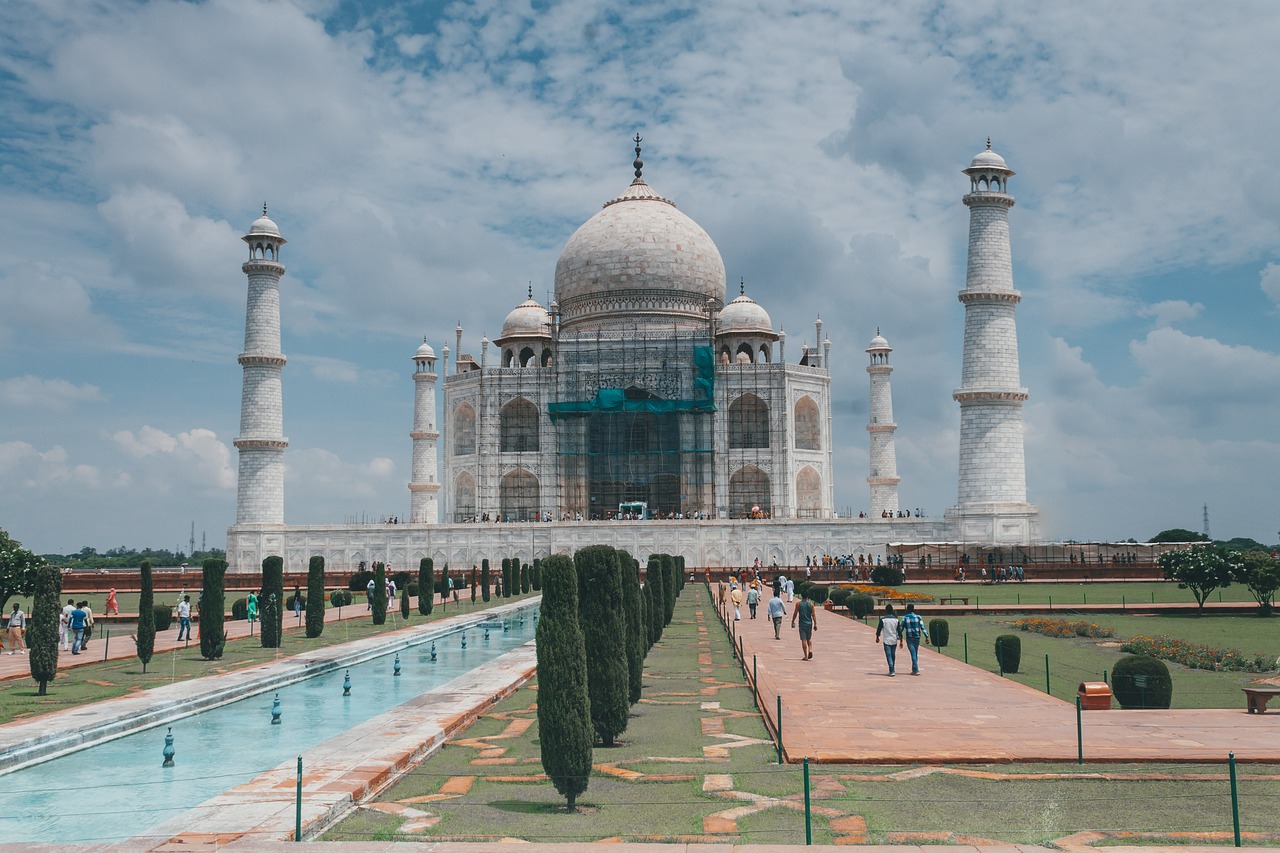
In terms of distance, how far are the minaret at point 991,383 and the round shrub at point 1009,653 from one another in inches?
868

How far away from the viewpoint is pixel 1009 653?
14516 mm

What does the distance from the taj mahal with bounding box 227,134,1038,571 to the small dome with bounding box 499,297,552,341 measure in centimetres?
9

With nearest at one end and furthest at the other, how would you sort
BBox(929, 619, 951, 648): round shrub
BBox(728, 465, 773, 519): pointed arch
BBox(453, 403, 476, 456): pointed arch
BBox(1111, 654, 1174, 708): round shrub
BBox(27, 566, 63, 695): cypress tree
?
1. BBox(1111, 654, 1174, 708): round shrub
2. BBox(27, 566, 63, 695): cypress tree
3. BBox(929, 619, 951, 648): round shrub
4. BBox(728, 465, 773, 519): pointed arch
5. BBox(453, 403, 476, 456): pointed arch

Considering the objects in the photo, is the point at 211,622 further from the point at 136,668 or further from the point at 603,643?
the point at 603,643

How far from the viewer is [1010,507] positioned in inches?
1414

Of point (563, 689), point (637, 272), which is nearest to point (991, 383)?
point (637, 272)

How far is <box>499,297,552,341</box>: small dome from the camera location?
164 feet

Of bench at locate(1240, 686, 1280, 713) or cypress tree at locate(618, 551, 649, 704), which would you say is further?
cypress tree at locate(618, 551, 649, 704)

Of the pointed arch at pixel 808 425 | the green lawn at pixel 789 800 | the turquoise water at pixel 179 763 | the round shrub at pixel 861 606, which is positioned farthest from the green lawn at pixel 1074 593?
the green lawn at pixel 789 800

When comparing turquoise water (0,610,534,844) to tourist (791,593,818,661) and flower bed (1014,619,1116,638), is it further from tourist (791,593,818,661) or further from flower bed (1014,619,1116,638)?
flower bed (1014,619,1116,638)

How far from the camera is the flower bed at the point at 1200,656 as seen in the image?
14.7m

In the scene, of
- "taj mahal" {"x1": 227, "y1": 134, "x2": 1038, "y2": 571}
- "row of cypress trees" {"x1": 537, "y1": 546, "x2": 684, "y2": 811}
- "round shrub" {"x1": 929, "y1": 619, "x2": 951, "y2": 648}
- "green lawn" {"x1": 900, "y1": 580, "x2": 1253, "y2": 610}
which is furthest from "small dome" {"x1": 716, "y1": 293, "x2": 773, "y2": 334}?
"row of cypress trees" {"x1": 537, "y1": 546, "x2": 684, "y2": 811}

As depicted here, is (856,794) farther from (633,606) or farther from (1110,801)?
(633,606)

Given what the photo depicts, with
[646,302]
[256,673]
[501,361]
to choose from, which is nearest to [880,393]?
[646,302]
